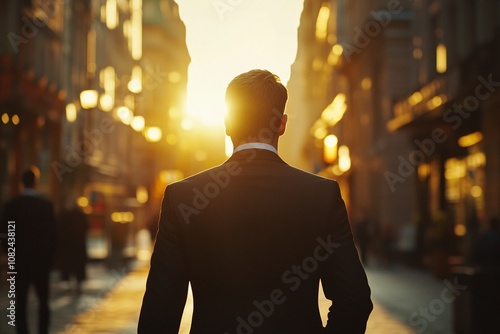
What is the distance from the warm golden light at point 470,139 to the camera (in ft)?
89.4

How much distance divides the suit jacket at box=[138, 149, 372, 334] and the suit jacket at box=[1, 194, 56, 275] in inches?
269

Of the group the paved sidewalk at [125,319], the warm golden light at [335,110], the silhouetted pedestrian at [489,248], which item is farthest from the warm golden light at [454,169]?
the warm golden light at [335,110]

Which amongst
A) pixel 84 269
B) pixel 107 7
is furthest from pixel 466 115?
pixel 107 7

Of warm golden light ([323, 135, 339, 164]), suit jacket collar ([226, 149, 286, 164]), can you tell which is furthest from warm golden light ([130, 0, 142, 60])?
suit jacket collar ([226, 149, 286, 164])

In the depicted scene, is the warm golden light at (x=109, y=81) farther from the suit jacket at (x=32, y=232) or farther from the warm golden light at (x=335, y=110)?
the suit jacket at (x=32, y=232)

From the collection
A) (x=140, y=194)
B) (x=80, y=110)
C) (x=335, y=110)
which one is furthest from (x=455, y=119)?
(x=335, y=110)

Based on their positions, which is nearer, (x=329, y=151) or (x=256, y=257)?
(x=256, y=257)

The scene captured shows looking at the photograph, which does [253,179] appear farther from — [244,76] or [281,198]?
[244,76]

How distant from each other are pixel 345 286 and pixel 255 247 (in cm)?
34

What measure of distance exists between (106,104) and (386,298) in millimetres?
24597

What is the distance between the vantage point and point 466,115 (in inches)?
1049

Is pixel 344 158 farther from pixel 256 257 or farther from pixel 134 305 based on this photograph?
pixel 256 257

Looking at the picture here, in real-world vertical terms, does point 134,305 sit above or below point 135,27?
below

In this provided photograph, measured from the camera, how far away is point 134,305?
699 inches
